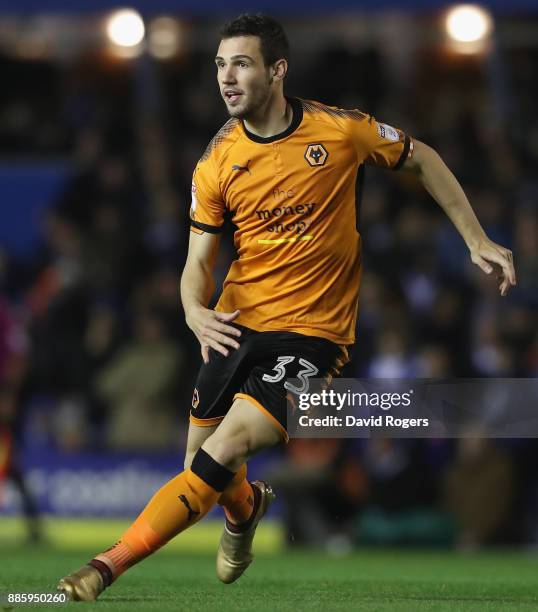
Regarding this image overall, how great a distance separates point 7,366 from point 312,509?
3.17 m

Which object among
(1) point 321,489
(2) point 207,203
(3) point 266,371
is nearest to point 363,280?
(1) point 321,489

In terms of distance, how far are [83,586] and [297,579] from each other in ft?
7.37

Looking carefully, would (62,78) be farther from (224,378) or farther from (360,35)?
(224,378)

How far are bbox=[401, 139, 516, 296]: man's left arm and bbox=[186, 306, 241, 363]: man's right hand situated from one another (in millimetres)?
1041

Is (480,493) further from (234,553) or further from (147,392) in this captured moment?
(234,553)

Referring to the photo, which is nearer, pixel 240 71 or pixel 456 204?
pixel 240 71

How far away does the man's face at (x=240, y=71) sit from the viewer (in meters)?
6.44

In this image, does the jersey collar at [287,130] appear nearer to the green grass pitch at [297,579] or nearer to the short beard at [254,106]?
the short beard at [254,106]

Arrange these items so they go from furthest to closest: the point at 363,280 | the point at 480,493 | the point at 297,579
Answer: the point at 363,280 < the point at 480,493 < the point at 297,579

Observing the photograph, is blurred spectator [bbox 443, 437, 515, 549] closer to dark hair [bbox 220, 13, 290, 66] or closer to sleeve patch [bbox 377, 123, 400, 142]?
sleeve patch [bbox 377, 123, 400, 142]

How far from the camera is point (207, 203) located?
6656mm

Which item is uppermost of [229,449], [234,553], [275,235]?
[275,235]

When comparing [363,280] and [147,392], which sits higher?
[363,280]

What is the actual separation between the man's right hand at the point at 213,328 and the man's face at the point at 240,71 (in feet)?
2.82
